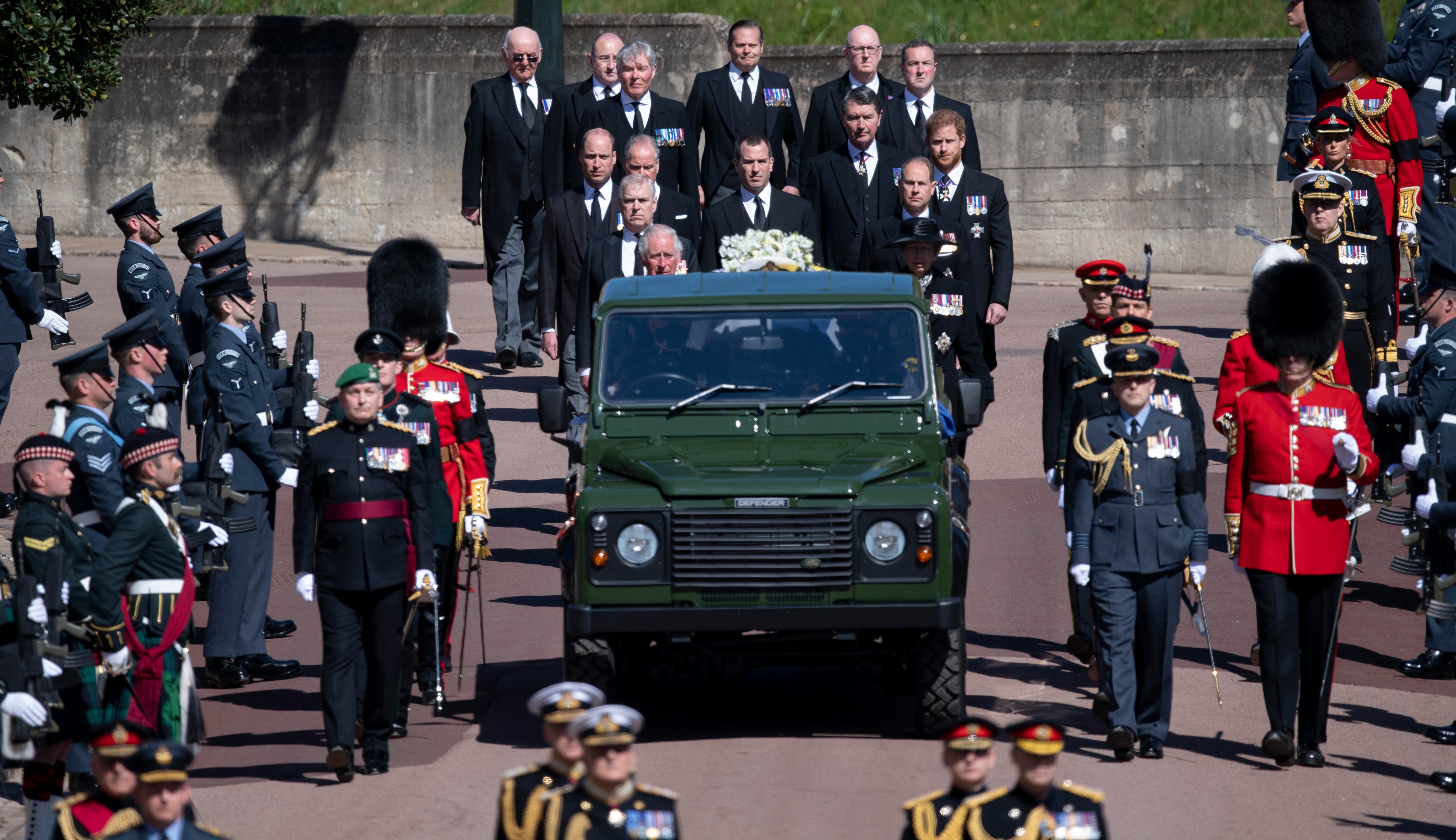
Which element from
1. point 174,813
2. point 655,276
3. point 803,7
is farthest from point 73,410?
point 803,7

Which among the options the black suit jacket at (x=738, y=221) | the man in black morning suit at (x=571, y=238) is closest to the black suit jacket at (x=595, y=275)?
the black suit jacket at (x=738, y=221)

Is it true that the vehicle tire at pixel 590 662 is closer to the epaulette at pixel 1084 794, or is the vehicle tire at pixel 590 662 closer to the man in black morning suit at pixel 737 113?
the epaulette at pixel 1084 794

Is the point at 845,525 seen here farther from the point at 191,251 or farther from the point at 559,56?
the point at 559,56

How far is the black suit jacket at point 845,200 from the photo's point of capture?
14484 mm

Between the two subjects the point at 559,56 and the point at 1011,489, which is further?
the point at 559,56

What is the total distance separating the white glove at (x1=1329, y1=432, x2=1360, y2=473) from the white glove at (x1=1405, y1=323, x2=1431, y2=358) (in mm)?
1780

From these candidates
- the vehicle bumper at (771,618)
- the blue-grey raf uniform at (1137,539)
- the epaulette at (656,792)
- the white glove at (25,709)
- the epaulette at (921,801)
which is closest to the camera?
the epaulette at (656,792)

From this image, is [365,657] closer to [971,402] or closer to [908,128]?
[971,402]

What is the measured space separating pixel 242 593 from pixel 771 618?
323 cm

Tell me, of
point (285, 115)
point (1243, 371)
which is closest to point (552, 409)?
point (1243, 371)

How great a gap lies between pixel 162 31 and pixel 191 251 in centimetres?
1334

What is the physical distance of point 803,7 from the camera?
86.1 ft

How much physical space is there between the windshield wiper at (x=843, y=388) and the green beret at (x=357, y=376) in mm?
2044

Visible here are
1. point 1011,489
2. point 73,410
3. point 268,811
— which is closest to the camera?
point 268,811
